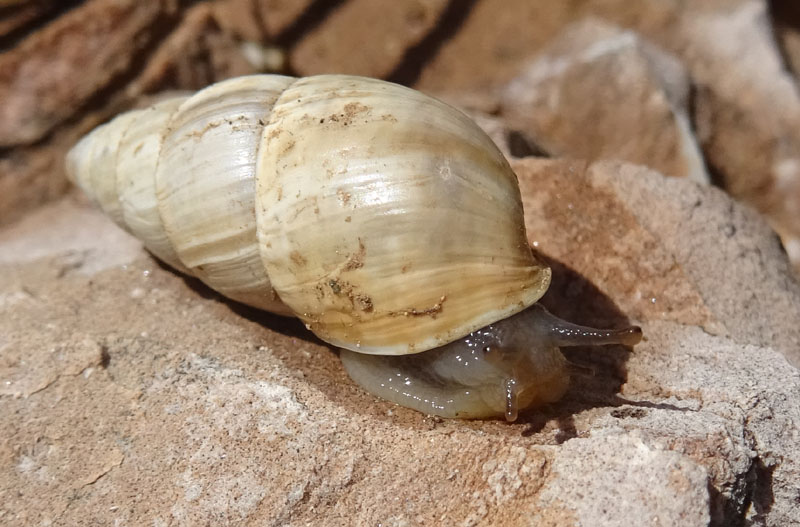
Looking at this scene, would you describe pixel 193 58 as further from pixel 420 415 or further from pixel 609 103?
pixel 420 415

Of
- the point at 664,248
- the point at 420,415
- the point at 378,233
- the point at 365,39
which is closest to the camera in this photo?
the point at 378,233

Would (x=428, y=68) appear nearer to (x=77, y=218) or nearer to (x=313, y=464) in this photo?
(x=77, y=218)

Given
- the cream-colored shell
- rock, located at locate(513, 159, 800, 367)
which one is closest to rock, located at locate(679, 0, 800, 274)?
rock, located at locate(513, 159, 800, 367)

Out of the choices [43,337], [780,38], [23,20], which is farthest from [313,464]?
[780,38]

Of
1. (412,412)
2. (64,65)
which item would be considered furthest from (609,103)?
(64,65)

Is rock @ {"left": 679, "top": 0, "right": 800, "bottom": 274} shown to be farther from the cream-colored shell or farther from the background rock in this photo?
the cream-colored shell

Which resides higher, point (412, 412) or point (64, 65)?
point (64, 65)

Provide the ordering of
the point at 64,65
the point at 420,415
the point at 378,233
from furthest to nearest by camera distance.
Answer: the point at 64,65
the point at 420,415
the point at 378,233
